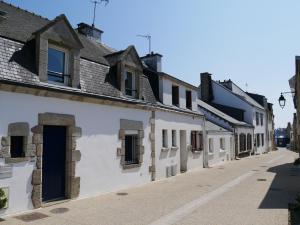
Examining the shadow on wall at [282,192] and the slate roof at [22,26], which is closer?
the slate roof at [22,26]

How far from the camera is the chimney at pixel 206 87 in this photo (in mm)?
33219

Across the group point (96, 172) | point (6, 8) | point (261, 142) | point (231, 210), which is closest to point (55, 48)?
point (6, 8)

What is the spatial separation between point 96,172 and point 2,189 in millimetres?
3459

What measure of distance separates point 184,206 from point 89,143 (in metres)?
3.71

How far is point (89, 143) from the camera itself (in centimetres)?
1027

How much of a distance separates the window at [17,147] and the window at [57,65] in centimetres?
217

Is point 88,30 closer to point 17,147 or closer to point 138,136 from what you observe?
point 138,136

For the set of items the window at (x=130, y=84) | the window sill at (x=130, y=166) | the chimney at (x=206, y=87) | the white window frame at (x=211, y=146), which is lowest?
the window sill at (x=130, y=166)

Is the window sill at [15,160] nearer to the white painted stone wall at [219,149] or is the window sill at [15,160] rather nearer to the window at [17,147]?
the window at [17,147]

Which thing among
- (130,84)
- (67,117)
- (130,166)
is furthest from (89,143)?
(130,84)

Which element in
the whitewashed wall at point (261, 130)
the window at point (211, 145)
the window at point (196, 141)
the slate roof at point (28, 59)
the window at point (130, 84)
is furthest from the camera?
the whitewashed wall at point (261, 130)

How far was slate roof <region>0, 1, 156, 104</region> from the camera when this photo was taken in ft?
27.0

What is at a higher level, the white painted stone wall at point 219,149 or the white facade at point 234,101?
the white facade at point 234,101

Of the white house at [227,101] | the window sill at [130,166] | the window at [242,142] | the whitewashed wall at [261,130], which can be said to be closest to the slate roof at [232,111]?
the white house at [227,101]
